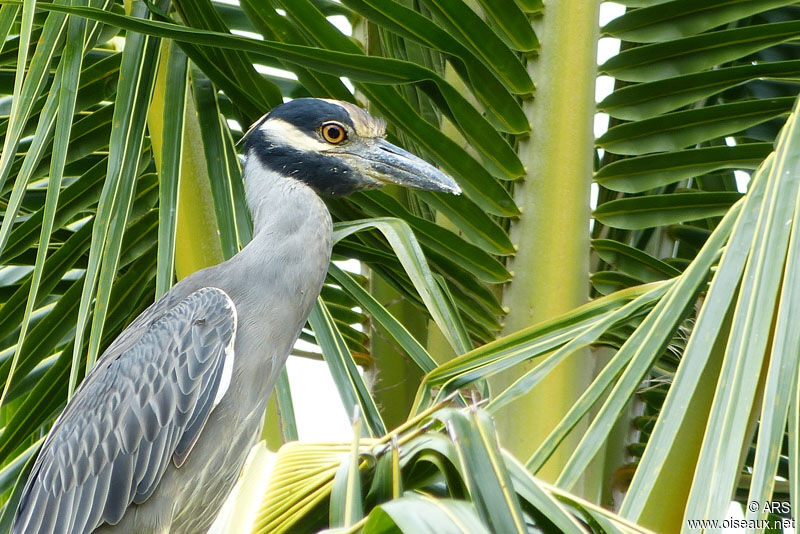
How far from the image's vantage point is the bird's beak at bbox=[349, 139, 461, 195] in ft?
6.88

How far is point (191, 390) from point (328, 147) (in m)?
0.73

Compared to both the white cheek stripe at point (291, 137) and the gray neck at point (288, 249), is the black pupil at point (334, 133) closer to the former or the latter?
the white cheek stripe at point (291, 137)

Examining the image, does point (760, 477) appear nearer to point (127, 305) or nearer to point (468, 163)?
point (468, 163)

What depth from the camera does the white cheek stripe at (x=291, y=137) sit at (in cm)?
246

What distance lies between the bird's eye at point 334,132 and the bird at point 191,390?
38 millimetres

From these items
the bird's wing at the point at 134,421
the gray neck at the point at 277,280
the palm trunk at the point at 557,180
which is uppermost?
the palm trunk at the point at 557,180

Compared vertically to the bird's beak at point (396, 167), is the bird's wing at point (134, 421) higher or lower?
lower

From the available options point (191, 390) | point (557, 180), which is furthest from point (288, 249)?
point (557, 180)

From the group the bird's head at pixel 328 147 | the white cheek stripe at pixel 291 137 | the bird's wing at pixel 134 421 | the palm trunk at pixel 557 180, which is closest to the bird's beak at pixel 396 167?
the bird's head at pixel 328 147

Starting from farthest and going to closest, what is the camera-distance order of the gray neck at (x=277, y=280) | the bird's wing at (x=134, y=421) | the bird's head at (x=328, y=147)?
the bird's head at (x=328, y=147) < the gray neck at (x=277, y=280) < the bird's wing at (x=134, y=421)

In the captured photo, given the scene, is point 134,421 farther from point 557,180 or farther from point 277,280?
point 557,180

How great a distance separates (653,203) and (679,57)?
319 millimetres

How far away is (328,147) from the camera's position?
8.13 ft

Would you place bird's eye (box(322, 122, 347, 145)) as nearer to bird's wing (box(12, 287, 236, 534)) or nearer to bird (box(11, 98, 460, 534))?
bird (box(11, 98, 460, 534))
